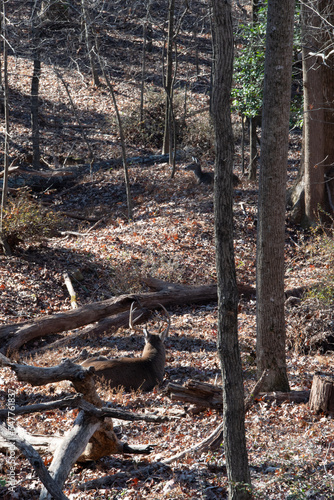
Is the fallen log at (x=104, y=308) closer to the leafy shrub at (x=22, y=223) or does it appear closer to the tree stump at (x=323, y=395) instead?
the leafy shrub at (x=22, y=223)

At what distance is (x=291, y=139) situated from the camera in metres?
23.3

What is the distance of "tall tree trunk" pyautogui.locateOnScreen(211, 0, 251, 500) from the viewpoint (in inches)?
134

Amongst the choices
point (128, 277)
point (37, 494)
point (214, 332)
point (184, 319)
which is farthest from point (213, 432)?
point (128, 277)

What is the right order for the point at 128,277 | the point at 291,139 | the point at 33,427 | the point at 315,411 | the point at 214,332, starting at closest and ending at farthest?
the point at 315,411 < the point at 33,427 < the point at 214,332 < the point at 128,277 < the point at 291,139

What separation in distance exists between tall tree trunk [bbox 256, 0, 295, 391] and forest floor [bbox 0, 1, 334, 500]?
0.77 meters

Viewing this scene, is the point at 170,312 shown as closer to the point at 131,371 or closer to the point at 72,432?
the point at 131,371

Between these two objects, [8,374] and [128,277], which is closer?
[8,374]

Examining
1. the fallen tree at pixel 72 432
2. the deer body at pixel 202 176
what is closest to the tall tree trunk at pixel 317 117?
the deer body at pixel 202 176

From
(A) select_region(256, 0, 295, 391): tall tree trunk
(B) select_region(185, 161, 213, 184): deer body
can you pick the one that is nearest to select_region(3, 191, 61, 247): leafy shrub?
(B) select_region(185, 161, 213, 184): deer body

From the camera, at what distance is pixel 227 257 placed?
3582 millimetres

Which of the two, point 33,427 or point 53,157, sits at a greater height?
point 53,157

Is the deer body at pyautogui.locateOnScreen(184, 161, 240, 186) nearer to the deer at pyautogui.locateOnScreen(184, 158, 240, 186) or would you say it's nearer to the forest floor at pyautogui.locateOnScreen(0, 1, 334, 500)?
the deer at pyautogui.locateOnScreen(184, 158, 240, 186)

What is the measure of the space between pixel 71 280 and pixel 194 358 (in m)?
4.67

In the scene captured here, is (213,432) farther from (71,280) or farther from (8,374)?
(71,280)
